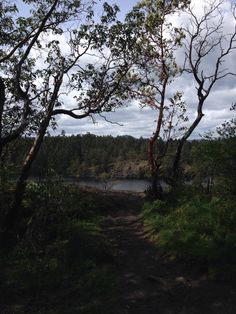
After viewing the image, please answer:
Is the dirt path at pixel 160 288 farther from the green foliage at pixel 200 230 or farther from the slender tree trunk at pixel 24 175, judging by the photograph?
the slender tree trunk at pixel 24 175

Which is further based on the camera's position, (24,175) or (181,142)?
(181,142)

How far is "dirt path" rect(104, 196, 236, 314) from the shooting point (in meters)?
9.20

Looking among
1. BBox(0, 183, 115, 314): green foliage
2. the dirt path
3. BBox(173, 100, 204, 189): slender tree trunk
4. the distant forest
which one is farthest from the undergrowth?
BBox(173, 100, 204, 189): slender tree trunk

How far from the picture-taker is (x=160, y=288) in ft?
34.2

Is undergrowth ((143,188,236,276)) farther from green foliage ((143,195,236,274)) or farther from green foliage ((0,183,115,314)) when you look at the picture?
green foliage ((0,183,115,314))

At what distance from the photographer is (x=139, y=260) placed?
42.3ft

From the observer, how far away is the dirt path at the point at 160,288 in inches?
362

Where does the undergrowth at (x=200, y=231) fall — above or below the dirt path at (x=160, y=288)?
above

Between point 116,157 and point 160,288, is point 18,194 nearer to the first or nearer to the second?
point 160,288

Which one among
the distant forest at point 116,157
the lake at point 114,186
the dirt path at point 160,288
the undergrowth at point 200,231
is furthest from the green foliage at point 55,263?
the lake at point 114,186

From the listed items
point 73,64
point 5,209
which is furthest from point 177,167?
point 5,209

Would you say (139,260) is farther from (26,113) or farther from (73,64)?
(73,64)

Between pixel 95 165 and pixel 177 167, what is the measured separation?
374 ft

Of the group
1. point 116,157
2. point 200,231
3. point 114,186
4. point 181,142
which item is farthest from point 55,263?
point 116,157
